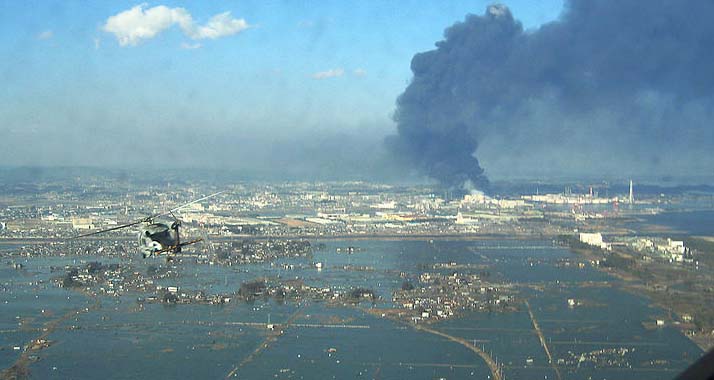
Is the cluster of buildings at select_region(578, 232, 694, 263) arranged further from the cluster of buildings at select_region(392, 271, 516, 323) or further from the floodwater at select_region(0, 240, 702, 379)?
the cluster of buildings at select_region(392, 271, 516, 323)

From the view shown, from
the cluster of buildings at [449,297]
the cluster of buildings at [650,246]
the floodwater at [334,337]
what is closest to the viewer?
the floodwater at [334,337]

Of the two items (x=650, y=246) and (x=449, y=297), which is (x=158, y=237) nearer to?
(x=449, y=297)

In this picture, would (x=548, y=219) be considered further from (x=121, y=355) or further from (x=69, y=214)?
(x=121, y=355)

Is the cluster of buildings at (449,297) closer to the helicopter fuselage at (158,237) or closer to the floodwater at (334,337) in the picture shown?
the floodwater at (334,337)

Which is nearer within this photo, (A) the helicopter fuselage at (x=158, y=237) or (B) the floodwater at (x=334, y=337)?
(A) the helicopter fuselage at (x=158, y=237)

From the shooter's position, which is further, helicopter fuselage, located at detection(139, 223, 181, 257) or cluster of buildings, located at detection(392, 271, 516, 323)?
cluster of buildings, located at detection(392, 271, 516, 323)

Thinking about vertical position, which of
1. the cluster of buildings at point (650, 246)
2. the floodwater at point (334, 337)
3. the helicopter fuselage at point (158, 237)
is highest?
the helicopter fuselage at point (158, 237)

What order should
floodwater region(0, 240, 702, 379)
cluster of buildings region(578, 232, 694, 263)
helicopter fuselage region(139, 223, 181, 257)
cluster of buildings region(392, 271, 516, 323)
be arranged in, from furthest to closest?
cluster of buildings region(578, 232, 694, 263), cluster of buildings region(392, 271, 516, 323), floodwater region(0, 240, 702, 379), helicopter fuselage region(139, 223, 181, 257)

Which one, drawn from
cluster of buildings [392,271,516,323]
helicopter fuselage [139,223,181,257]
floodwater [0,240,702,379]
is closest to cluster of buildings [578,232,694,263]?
floodwater [0,240,702,379]

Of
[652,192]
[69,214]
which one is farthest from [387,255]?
[652,192]

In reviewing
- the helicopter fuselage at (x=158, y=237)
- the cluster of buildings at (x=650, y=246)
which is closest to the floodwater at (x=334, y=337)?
the cluster of buildings at (x=650, y=246)

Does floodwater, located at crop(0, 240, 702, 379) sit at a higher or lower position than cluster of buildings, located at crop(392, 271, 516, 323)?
lower
